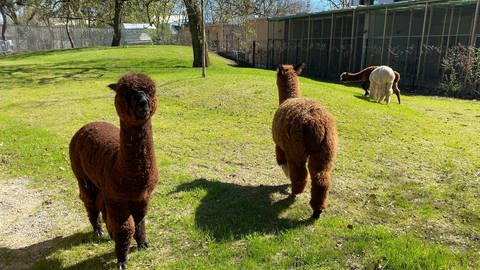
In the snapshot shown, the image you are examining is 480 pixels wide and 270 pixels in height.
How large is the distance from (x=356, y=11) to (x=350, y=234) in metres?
22.9

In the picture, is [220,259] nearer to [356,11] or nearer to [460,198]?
[460,198]

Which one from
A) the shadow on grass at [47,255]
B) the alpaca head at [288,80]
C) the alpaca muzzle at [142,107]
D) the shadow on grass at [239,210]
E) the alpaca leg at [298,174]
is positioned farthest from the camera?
the alpaca head at [288,80]

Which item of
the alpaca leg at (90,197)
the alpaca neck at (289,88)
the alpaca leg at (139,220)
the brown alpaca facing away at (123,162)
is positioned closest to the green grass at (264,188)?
the alpaca leg at (139,220)

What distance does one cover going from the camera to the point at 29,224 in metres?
5.38

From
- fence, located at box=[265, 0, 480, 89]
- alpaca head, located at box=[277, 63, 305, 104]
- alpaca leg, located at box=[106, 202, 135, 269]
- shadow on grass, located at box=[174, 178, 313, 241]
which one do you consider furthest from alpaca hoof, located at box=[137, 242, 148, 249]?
fence, located at box=[265, 0, 480, 89]

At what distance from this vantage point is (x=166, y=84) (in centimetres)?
1642

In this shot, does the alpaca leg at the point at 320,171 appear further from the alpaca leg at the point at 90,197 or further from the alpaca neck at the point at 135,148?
the alpaca leg at the point at 90,197

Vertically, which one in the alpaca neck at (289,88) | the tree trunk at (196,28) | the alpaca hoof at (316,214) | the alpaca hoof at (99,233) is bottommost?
the alpaca hoof at (99,233)

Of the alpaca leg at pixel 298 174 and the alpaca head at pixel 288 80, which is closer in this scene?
the alpaca leg at pixel 298 174

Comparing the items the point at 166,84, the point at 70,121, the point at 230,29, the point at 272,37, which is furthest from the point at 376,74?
the point at 230,29

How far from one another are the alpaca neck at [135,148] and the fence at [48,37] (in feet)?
174

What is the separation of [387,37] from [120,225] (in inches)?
908

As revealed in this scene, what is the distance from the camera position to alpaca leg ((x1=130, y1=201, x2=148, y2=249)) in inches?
161

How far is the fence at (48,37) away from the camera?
4884cm
